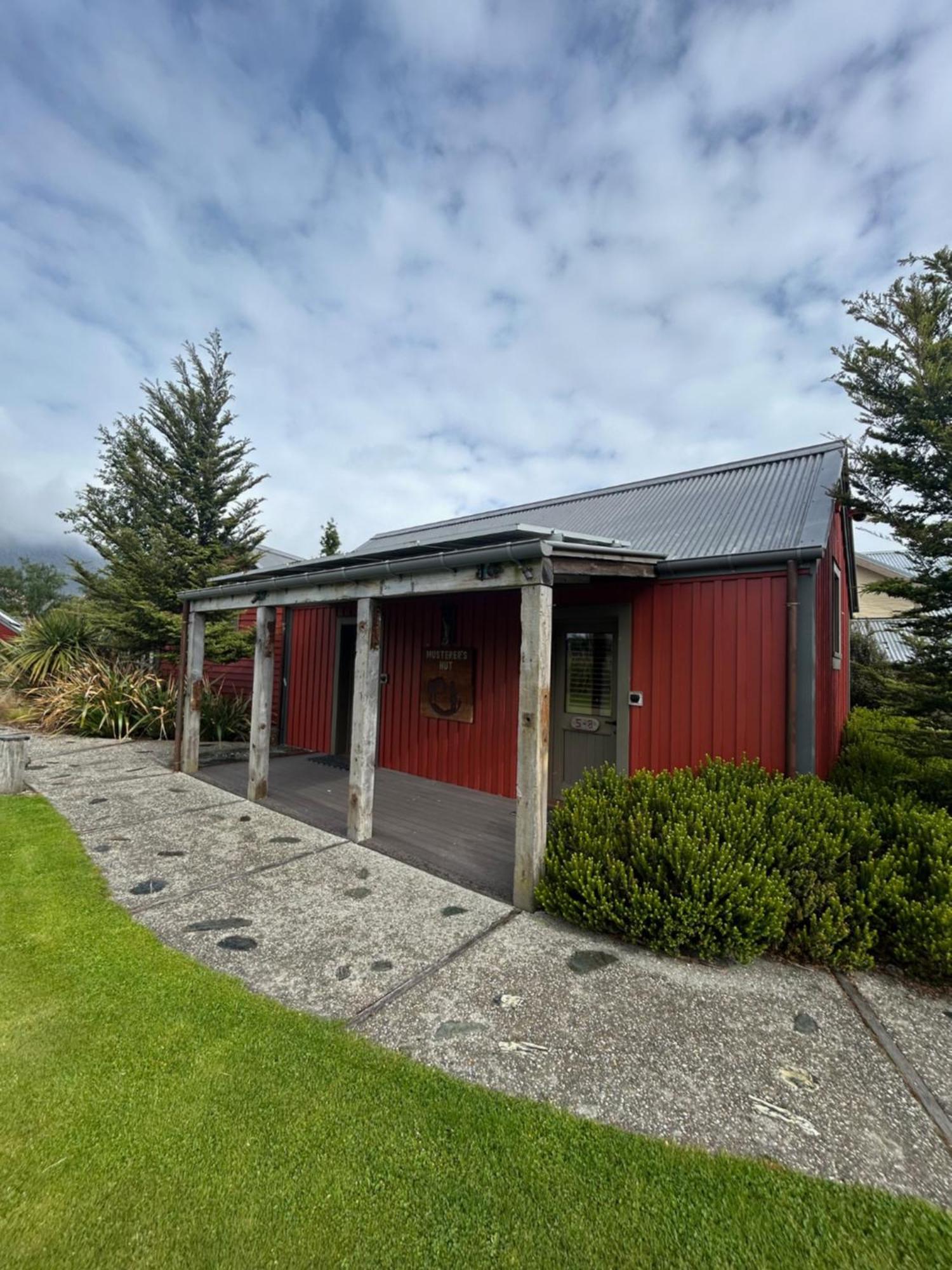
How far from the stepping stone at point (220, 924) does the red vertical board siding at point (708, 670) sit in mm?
3698

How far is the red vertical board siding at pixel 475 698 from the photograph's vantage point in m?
6.41

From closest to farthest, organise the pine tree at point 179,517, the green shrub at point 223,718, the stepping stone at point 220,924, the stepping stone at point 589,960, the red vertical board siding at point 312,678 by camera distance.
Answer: the stepping stone at point 589,960 → the stepping stone at point 220,924 → the red vertical board siding at point 312,678 → the green shrub at point 223,718 → the pine tree at point 179,517

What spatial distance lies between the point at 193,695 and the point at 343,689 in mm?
2285

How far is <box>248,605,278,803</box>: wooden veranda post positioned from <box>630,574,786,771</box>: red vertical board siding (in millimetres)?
4068

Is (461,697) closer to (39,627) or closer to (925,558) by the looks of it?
(925,558)

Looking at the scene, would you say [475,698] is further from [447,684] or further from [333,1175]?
[333,1175]

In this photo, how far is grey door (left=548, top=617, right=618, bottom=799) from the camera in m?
5.61

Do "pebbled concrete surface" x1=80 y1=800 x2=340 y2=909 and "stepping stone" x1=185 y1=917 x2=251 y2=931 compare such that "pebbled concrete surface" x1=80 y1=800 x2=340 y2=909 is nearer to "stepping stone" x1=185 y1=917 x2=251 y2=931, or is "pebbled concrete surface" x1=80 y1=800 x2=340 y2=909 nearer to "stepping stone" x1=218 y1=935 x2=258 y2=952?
"stepping stone" x1=185 y1=917 x2=251 y2=931

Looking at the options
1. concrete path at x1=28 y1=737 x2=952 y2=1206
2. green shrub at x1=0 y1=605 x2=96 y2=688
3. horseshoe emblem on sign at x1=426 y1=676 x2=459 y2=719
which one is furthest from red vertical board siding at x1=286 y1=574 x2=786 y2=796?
green shrub at x1=0 y1=605 x2=96 y2=688

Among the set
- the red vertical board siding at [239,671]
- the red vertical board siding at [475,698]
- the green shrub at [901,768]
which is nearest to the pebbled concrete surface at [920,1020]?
the green shrub at [901,768]

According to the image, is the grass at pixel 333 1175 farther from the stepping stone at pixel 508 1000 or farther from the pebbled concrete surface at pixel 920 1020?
the pebbled concrete surface at pixel 920 1020

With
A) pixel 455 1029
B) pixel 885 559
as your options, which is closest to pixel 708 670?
pixel 455 1029

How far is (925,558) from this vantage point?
4312 mm

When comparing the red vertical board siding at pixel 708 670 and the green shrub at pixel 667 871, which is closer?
the green shrub at pixel 667 871
